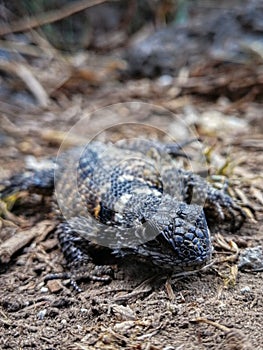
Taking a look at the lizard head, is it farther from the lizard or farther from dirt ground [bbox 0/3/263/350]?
dirt ground [bbox 0/3/263/350]

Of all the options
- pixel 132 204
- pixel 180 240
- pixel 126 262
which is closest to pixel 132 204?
pixel 132 204

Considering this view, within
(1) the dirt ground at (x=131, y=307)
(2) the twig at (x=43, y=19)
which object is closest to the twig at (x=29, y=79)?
(2) the twig at (x=43, y=19)

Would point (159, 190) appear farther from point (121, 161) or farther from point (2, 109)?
point (2, 109)

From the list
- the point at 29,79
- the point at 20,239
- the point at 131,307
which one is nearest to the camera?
the point at 131,307

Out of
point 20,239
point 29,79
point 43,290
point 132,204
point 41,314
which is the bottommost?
point 41,314

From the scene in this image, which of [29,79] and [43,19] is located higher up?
[43,19]

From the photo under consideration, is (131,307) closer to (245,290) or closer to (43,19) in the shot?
(245,290)

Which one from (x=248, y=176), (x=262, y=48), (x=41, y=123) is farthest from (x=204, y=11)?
(x=248, y=176)

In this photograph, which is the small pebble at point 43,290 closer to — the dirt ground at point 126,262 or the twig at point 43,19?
the dirt ground at point 126,262
